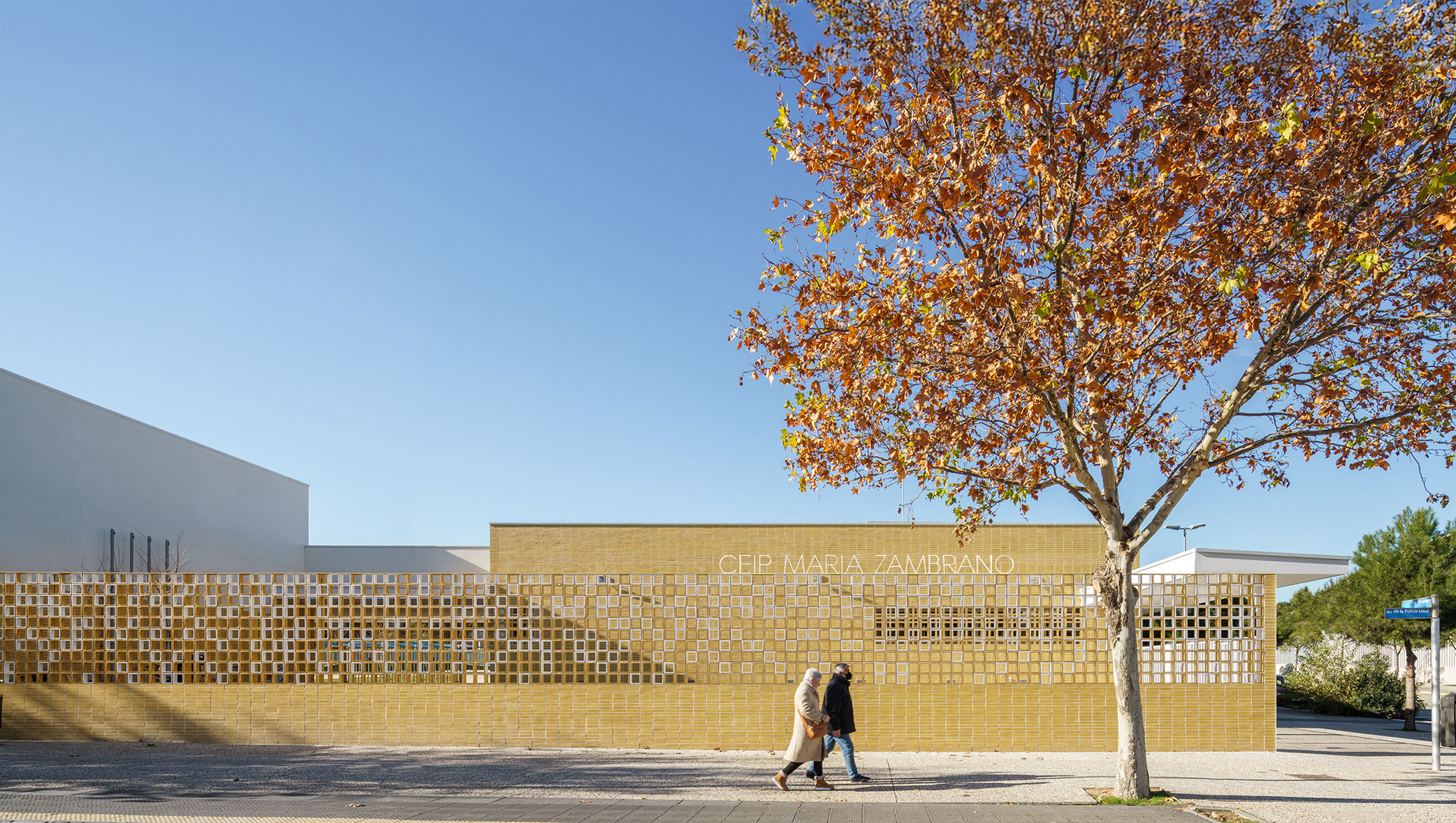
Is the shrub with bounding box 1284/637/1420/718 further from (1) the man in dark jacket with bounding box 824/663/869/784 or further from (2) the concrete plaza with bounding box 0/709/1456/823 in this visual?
(1) the man in dark jacket with bounding box 824/663/869/784

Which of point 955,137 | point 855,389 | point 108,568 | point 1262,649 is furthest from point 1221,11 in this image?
point 108,568

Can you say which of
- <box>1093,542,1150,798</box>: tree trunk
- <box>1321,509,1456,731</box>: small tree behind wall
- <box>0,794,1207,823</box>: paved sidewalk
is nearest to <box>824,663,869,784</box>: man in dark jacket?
<box>0,794,1207,823</box>: paved sidewalk

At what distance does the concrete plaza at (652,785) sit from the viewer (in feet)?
31.3

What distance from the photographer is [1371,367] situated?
35.0 ft

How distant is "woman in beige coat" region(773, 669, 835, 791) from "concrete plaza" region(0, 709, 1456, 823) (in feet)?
0.78

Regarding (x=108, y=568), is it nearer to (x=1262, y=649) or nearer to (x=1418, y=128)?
(x=1262, y=649)

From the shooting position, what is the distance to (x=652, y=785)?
11.3 metres

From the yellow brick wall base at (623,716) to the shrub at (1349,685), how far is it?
12.0m

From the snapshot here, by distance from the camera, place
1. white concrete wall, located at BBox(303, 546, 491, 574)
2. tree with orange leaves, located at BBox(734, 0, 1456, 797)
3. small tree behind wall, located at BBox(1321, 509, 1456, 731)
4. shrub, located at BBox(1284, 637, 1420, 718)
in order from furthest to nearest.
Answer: white concrete wall, located at BBox(303, 546, 491, 574) → shrub, located at BBox(1284, 637, 1420, 718) → small tree behind wall, located at BBox(1321, 509, 1456, 731) → tree with orange leaves, located at BBox(734, 0, 1456, 797)

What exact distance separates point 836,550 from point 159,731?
650 inches

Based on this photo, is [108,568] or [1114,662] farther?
[108,568]

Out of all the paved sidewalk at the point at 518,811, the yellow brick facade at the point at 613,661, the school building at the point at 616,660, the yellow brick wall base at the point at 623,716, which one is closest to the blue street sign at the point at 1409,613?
the school building at the point at 616,660

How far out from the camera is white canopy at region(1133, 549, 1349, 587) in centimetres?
1850

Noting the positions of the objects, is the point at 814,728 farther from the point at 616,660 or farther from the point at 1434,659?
the point at 1434,659
